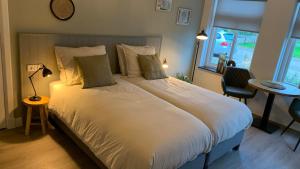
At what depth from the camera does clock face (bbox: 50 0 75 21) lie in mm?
2725

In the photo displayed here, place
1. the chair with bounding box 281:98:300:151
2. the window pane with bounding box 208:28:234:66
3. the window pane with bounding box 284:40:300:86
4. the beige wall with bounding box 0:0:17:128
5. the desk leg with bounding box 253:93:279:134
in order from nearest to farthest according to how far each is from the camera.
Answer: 1. the beige wall with bounding box 0:0:17:128
2. the chair with bounding box 281:98:300:151
3. the desk leg with bounding box 253:93:279:134
4. the window pane with bounding box 284:40:300:86
5. the window pane with bounding box 208:28:234:66

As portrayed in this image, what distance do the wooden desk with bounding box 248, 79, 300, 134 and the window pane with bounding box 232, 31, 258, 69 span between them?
2.74ft

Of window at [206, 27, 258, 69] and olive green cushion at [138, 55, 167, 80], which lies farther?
window at [206, 27, 258, 69]

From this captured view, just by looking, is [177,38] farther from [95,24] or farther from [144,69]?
[95,24]

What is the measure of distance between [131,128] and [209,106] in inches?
41.5

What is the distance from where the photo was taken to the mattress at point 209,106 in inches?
90.7

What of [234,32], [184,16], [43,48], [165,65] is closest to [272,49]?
[234,32]

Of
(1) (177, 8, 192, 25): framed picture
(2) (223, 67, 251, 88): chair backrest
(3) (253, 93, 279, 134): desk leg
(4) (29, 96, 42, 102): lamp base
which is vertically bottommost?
(3) (253, 93, 279, 134): desk leg

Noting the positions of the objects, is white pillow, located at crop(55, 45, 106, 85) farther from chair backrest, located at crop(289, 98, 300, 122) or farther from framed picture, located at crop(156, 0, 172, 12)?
chair backrest, located at crop(289, 98, 300, 122)

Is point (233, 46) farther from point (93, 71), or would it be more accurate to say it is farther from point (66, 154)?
point (66, 154)

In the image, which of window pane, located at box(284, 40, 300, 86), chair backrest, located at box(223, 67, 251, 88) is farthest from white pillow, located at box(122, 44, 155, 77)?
window pane, located at box(284, 40, 300, 86)

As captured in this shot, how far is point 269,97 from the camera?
140 inches

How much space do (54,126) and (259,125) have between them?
10.1 feet

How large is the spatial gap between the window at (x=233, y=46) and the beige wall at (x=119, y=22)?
0.47 m
